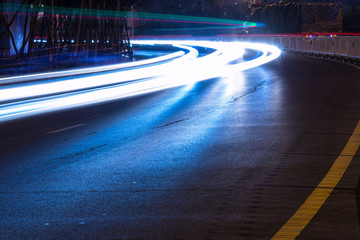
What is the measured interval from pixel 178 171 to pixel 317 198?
2.14 m

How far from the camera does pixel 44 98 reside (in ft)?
57.1

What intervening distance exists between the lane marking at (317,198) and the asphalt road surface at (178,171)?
67 mm

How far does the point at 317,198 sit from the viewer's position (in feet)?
21.4

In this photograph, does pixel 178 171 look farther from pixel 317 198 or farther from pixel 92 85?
pixel 92 85

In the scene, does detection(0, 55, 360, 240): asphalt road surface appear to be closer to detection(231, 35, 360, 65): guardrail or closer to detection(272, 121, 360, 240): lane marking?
detection(272, 121, 360, 240): lane marking

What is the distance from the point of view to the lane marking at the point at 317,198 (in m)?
5.39

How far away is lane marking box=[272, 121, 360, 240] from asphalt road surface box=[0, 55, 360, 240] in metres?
0.07

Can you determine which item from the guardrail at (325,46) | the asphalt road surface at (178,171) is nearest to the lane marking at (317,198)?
the asphalt road surface at (178,171)

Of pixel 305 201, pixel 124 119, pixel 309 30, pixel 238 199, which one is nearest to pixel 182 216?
pixel 238 199

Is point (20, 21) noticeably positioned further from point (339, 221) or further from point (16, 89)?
point (339, 221)

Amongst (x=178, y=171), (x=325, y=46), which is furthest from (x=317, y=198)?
(x=325, y=46)

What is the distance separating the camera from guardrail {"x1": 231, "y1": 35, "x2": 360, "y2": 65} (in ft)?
114

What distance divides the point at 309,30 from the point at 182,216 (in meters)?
67.1

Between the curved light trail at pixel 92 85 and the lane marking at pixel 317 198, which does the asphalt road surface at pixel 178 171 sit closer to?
the lane marking at pixel 317 198
